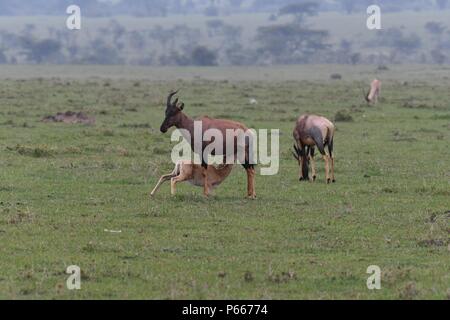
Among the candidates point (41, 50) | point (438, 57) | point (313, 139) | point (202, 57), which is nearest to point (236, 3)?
point (438, 57)

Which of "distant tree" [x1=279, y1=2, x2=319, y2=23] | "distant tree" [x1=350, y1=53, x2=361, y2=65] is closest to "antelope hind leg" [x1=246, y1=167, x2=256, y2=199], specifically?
"distant tree" [x1=350, y1=53, x2=361, y2=65]

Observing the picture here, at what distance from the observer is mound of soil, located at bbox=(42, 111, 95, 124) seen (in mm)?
24844

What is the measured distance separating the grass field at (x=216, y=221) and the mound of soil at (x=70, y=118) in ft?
3.23

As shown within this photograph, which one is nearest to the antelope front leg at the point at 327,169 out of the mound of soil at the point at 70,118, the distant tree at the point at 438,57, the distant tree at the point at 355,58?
the mound of soil at the point at 70,118

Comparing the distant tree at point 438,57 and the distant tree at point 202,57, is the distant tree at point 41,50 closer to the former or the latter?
the distant tree at point 202,57

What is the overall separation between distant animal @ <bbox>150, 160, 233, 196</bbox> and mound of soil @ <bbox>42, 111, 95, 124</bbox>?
37.5 feet

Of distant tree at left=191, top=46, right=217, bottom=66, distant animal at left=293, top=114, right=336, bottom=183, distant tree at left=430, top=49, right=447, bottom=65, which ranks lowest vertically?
distant animal at left=293, top=114, right=336, bottom=183

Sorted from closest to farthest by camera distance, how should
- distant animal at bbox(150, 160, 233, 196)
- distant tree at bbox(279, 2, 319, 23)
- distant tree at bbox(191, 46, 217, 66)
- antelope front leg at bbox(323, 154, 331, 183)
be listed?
distant animal at bbox(150, 160, 233, 196)
antelope front leg at bbox(323, 154, 331, 183)
distant tree at bbox(191, 46, 217, 66)
distant tree at bbox(279, 2, 319, 23)

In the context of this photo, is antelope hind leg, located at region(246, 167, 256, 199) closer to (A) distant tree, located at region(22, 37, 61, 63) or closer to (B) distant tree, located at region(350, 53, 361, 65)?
(B) distant tree, located at region(350, 53, 361, 65)

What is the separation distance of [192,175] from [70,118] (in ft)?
40.2

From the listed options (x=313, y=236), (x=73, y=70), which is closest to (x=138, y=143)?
(x=313, y=236)

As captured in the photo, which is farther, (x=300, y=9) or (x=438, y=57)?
(x=300, y=9)

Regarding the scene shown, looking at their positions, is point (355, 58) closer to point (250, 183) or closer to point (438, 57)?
point (438, 57)

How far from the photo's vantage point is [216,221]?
1157 centimetres
